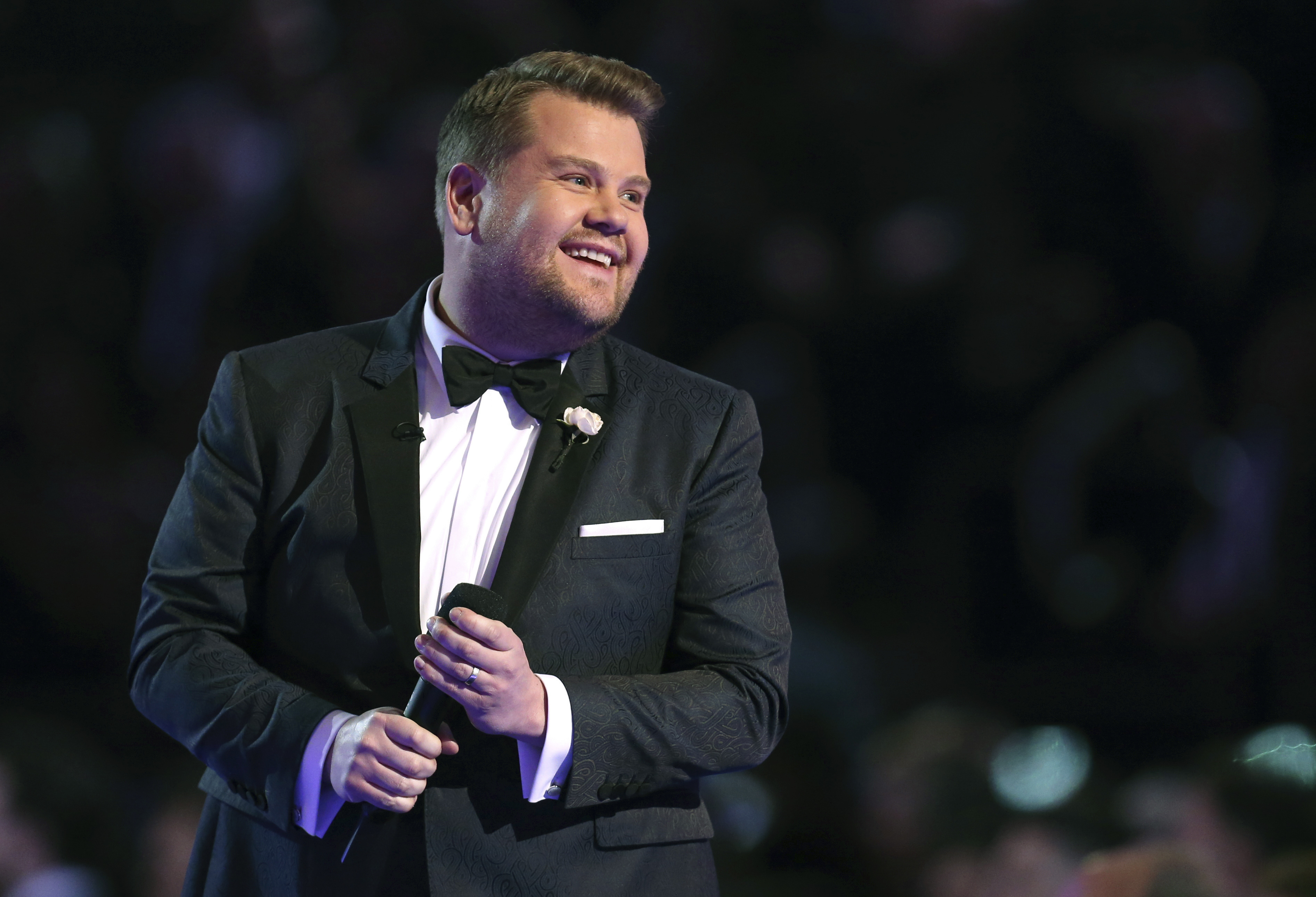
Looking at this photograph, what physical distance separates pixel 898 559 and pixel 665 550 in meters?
1.42

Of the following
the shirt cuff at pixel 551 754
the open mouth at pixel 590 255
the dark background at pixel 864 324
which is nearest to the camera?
the shirt cuff at pixel 551 754

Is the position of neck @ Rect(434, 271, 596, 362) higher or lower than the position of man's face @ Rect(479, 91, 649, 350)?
lower

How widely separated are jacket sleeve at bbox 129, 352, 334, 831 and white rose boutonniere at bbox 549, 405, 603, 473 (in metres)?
0.34

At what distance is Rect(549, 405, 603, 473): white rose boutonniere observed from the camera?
133cm

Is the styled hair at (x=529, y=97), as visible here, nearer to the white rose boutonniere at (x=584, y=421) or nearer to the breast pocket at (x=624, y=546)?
the white rose boutonniere at (x=584, y=421)

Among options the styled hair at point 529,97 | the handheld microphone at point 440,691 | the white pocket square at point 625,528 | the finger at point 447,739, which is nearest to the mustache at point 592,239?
the styled hair at point 529,97

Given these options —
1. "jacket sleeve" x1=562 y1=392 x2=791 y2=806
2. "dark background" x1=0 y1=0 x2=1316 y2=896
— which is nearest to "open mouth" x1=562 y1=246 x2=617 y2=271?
"jacket sleeve" x1=562 y1=392 x2=791 y2=806

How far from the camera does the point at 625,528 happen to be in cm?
132

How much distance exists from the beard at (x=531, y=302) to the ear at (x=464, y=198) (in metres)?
0.04

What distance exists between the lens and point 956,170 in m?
2.75

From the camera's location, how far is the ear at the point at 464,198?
1.48 metres

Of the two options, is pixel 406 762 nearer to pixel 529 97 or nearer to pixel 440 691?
pixel 440 691

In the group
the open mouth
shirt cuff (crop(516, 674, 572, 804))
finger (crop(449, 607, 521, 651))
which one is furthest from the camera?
the open mouth

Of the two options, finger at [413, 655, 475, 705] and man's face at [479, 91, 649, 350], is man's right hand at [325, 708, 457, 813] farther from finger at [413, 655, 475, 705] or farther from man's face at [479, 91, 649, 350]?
man's face at [479, 91, 649, 350]
